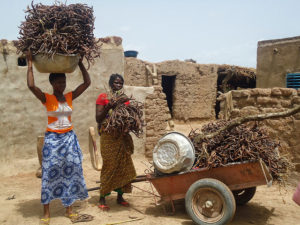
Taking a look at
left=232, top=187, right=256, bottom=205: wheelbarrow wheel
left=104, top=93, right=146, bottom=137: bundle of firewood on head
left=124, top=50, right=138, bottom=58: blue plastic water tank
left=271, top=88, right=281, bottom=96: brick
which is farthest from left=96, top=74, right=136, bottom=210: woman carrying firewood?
left=124, top=50, right=138, bottom=58: blue plastic water tank

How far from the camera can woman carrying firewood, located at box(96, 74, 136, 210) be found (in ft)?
12.9

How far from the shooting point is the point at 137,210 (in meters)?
4.06

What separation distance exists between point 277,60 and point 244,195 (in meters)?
6.36

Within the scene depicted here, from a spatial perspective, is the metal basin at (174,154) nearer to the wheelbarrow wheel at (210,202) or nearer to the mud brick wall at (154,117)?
the wheelbarrow wheel at (210,202)

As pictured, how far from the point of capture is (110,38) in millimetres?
6672

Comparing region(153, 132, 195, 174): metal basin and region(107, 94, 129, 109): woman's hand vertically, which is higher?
region(107, 94, 129, 109): woman's hand

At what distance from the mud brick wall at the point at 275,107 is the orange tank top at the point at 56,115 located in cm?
312

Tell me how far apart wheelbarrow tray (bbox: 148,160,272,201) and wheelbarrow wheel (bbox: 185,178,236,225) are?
0.13 meters

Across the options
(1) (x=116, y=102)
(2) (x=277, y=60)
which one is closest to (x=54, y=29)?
(1) (x=116, y=102)

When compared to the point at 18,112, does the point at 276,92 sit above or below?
above

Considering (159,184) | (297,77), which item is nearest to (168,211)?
(159,184)

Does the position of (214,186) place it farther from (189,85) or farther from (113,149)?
(189,85)

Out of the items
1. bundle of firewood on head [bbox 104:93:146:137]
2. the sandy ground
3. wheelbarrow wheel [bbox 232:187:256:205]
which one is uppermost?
bundle of firewood on head [bbox 104:93:146:137]

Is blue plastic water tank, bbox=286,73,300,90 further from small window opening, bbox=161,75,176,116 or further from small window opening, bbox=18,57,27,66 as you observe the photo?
small window opening, bbox=18,57,27,66
